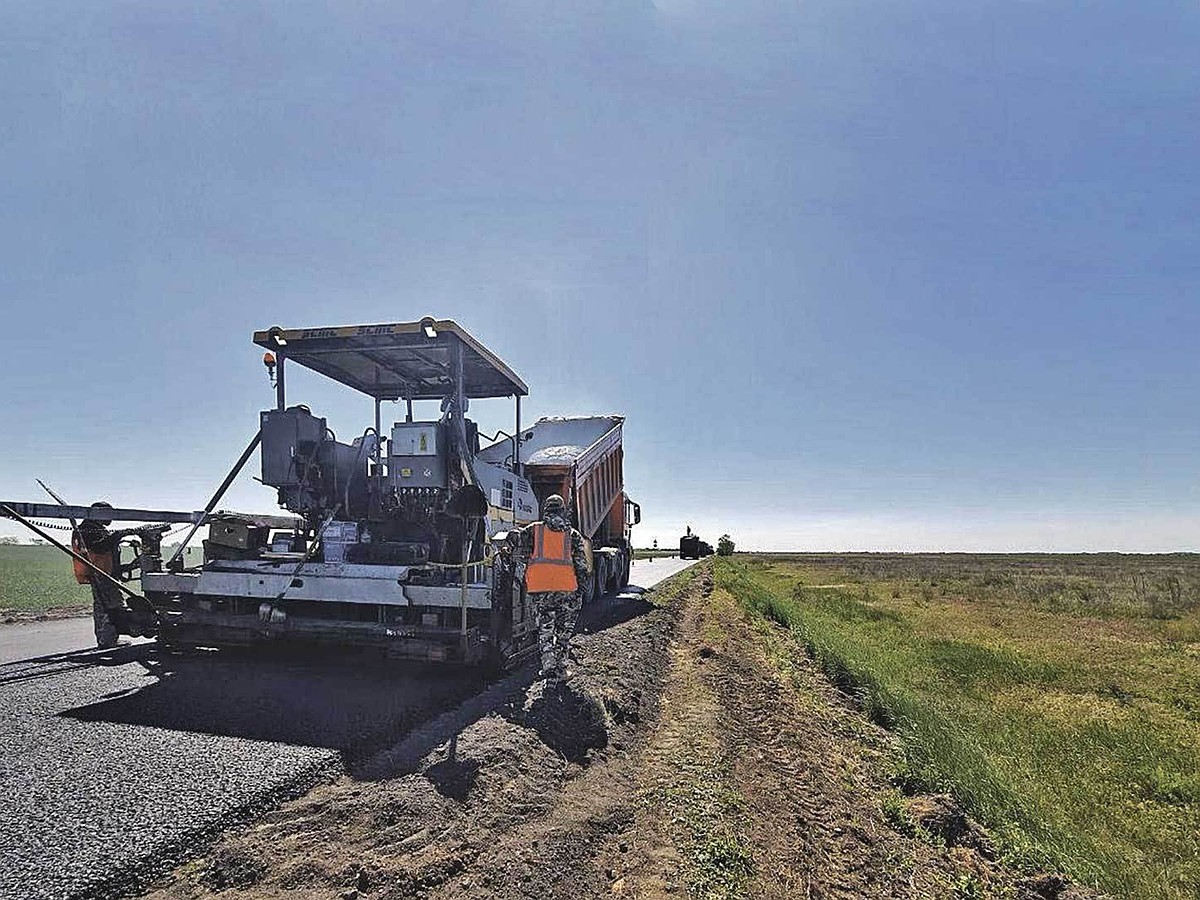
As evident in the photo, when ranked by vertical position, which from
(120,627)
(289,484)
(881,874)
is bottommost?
(881,874)

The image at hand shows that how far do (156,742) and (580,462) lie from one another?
336 inches

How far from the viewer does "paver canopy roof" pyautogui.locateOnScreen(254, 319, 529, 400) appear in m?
6.89

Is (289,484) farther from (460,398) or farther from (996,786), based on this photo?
(996,786)

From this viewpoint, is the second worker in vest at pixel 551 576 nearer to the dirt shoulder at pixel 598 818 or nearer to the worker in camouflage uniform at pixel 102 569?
the dirt shoulder at pixel 598 818

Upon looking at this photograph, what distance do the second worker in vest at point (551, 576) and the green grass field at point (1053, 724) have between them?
10.1ft

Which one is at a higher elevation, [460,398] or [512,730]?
[460,398]

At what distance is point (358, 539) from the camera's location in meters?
6.93

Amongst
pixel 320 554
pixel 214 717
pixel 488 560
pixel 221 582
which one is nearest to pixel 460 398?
pixel 488 560

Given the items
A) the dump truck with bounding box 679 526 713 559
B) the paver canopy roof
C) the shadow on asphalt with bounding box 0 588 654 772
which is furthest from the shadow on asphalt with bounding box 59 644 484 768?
the dump truck with bounding box 679 526 713 559

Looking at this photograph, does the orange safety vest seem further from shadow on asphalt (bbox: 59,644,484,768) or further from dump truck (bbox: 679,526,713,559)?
dump truck (bbox: 679,526,713,559)

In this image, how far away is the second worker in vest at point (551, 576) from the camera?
250 inches

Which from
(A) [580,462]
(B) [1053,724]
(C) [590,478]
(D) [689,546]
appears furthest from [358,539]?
(D) [689,546]

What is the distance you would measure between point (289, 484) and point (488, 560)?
2265 mm

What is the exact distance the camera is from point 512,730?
4.90 m
